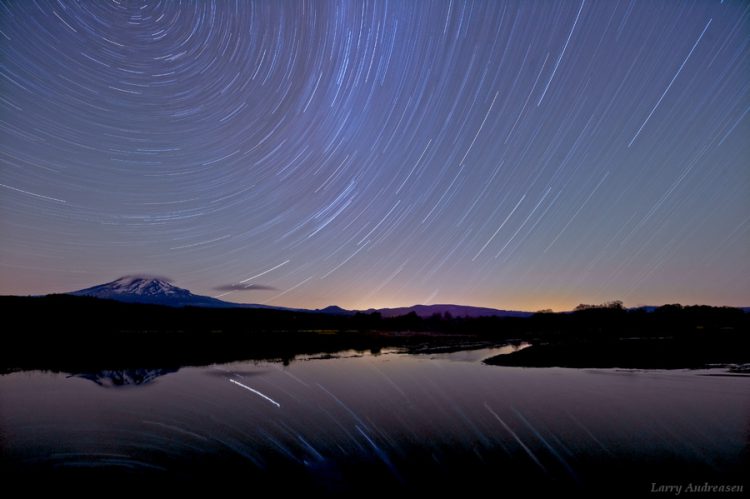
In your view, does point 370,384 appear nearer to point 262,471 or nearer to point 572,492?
point 262,471

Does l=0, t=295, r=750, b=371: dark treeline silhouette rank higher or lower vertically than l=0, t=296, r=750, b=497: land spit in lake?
higher

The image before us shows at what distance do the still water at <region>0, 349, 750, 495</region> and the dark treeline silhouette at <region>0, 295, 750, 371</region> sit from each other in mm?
11294

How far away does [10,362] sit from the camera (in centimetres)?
3594

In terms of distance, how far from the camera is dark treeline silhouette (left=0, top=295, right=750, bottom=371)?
126ft

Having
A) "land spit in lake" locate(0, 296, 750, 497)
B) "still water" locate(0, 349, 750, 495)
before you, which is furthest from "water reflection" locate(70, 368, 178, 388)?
"still water" locate(0, 349, 750, 495)

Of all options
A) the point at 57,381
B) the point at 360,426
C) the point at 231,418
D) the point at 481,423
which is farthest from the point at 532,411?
the point at 57,381

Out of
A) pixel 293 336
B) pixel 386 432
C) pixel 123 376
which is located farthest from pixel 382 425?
pixel 293 336

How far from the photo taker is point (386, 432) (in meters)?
15.7

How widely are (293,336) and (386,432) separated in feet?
227

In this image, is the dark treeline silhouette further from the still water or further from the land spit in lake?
the still water

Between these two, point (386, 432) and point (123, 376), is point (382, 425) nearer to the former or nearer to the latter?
point (386, 432)

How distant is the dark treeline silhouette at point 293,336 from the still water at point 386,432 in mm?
11294

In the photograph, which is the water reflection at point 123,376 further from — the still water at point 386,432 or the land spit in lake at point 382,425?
the still water at point 386,432

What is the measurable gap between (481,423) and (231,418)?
35.1 ft
